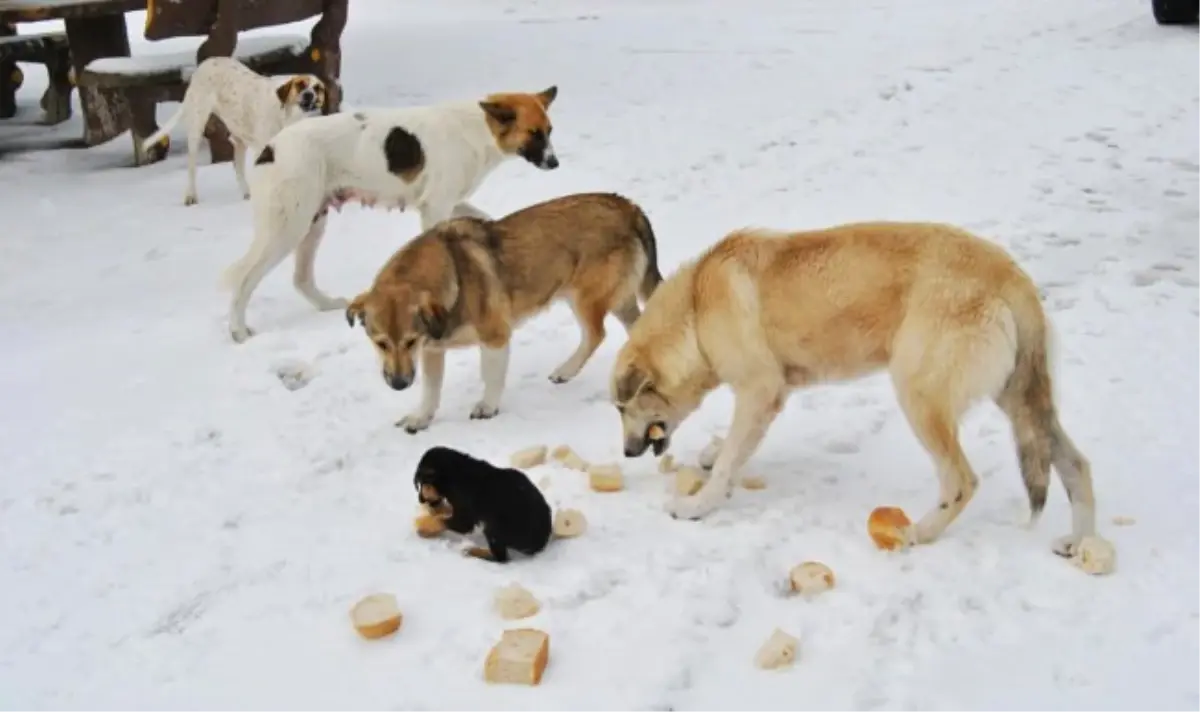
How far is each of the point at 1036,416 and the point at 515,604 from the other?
1778mm

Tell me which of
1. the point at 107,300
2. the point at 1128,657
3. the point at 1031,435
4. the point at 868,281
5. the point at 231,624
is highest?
the point at 868,281

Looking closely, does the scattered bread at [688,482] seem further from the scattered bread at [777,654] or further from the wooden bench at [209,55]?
the wooden bench at [209,55]

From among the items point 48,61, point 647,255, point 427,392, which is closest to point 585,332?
point 647,255

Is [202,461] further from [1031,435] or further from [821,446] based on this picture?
[1031,435]

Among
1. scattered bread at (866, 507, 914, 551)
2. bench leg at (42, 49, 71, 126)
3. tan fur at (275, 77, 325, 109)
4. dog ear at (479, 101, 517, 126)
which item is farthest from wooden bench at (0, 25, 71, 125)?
scattered bread at (866, 507, 914, 551)

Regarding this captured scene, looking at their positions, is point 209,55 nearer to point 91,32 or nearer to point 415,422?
point 91,32

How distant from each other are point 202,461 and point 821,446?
2.60 m

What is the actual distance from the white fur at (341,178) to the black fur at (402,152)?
34 mm

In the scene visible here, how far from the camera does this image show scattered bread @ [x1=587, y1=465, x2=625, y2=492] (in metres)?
4.17

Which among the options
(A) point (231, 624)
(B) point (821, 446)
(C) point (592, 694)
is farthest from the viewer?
(B) point (821, 446)

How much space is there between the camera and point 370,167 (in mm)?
6301

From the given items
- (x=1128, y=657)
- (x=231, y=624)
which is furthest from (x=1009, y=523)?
(x=231, y=624)

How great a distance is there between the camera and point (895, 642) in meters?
3.18

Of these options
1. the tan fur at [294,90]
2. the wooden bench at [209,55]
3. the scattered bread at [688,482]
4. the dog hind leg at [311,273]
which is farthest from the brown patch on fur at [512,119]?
the wooden bench at [209,55]
